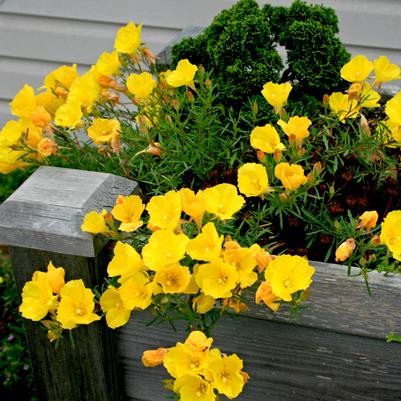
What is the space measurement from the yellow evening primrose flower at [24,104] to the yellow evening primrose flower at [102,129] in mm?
181

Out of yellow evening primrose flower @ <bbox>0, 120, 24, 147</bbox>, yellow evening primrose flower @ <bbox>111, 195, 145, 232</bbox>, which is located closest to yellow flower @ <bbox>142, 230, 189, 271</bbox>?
yellow evening primrose flower @ <bbox>111, 195, 145, 232</bbox>

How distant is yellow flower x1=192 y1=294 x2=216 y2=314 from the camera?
124 centimetres

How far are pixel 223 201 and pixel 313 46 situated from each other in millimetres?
716

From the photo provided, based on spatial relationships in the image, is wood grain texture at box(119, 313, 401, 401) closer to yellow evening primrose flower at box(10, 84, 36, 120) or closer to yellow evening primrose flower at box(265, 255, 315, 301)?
yellow evening primrose flower at box(265, 255, 315, 301)

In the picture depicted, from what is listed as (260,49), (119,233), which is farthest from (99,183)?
(260,49)

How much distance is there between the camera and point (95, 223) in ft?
4.23

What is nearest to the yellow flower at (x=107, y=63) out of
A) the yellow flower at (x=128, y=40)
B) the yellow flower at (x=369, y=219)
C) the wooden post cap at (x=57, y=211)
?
the yellow flower at (x=128, y=40)

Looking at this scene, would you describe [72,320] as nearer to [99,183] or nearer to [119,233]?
[119,233]

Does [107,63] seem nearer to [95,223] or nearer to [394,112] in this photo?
[95,223]

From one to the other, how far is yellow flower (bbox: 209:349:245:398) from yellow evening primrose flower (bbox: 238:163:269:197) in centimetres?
37

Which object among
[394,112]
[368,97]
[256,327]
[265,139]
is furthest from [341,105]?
[256,327]

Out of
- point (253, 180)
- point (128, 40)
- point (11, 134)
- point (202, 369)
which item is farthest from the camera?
point (128, 40)

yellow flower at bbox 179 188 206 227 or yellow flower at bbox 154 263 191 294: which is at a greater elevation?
yellow flower at bbox 179 188 206 227

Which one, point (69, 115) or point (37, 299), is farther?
point (69, 115)
